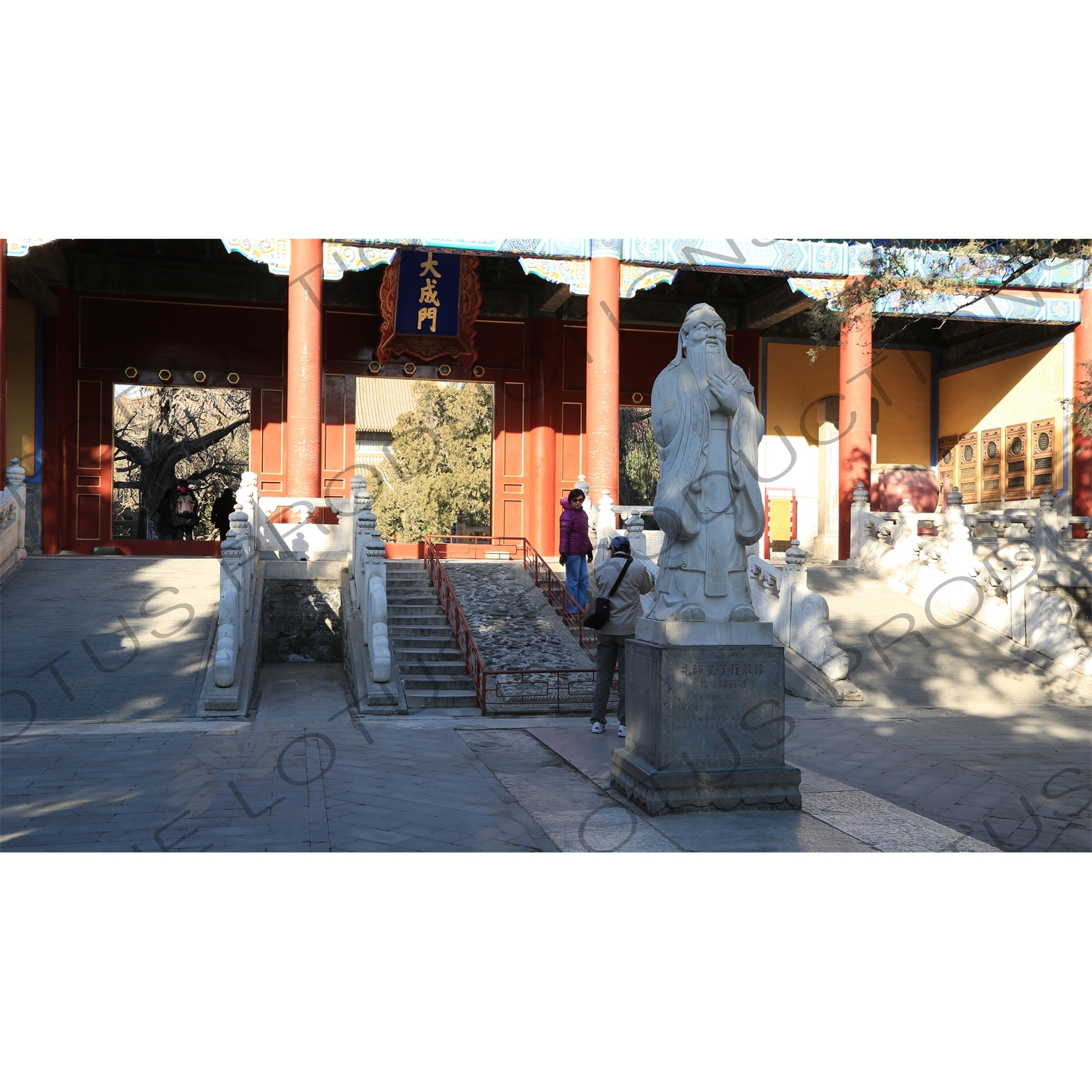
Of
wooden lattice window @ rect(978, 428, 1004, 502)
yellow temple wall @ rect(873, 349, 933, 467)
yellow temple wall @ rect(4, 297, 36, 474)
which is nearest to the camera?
yellow temple wall @ rect(4, 297, 36, 474)

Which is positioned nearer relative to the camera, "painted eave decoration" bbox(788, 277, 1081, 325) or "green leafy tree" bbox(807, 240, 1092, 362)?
"green leafy tree" bbox(807, 240, 1092, 362)

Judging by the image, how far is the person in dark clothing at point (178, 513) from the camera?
2042 centimetres

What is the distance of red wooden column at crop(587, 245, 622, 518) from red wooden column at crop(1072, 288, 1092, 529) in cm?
733

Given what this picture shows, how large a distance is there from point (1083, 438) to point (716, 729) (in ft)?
44.4

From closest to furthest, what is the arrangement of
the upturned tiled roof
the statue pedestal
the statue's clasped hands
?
the statue pedestal → the statue's clasped hands → the upturned tiled roof

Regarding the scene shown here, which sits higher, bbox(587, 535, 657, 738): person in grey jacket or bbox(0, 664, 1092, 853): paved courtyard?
bbox(587, 535, 657, 738): person in grey jacket

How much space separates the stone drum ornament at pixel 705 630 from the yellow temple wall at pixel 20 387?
43.2 feet

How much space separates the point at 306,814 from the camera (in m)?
4.70

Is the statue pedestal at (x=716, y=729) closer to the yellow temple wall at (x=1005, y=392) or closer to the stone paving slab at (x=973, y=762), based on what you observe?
the stone paving slab at (x=973, y=762)

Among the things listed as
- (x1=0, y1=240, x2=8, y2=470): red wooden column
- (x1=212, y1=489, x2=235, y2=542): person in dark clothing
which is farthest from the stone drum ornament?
(x1=212, y1=489, x2=235, y2=542): person in dark clothing

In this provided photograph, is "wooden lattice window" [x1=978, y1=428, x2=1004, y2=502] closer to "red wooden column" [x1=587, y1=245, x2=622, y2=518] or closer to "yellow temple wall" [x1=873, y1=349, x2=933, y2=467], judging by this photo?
"yellow temple wall" [x1=873, y1=349, x2=933, y2=467]

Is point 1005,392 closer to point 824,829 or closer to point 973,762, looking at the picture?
point 973,762

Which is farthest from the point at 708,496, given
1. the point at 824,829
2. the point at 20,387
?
the point at 20,387

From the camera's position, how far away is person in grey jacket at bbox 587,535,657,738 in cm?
692
